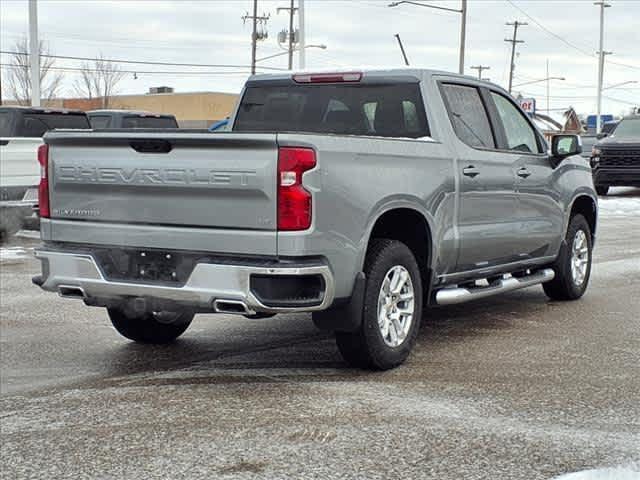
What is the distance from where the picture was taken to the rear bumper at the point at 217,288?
544 cm

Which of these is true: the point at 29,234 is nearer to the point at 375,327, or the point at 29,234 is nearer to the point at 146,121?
the point at 146,121

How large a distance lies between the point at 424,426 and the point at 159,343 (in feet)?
9.25

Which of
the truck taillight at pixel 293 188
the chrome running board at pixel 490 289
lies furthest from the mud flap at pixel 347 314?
the chrome running board at pixel 490 289

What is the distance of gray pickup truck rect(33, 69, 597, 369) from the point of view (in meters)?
5.46

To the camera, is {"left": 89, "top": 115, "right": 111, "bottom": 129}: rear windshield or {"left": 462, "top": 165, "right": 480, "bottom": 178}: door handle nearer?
{"left": 462, "top": 165, "right": 480, "bottom": 178}: door handle

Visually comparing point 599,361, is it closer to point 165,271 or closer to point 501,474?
point 501,474

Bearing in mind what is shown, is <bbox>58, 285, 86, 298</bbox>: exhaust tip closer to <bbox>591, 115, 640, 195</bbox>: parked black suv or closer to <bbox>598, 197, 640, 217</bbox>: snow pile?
<bbox>598, 197, 640, 217</bbox>: snow pile

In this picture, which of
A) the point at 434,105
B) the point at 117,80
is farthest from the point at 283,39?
the point at 434,105

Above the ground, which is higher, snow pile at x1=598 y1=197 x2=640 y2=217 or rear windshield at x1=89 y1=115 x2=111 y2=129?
rear windshield at x1=89 y1=115 x2=111 y2=129

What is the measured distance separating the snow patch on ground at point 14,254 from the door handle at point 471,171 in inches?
265

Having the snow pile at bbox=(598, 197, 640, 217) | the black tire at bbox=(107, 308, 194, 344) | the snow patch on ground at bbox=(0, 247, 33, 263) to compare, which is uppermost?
the black tire at bbox=(107, 308, 194, 344)

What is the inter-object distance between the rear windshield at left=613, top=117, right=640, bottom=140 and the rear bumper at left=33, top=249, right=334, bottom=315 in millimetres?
19455

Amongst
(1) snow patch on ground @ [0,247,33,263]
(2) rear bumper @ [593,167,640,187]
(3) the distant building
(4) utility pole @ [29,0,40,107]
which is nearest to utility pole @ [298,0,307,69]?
(4) utility pole @ [29,0,40,107]

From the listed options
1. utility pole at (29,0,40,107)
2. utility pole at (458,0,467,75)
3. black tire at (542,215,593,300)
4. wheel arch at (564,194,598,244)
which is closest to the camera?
black tire at (542,215,593,300)
